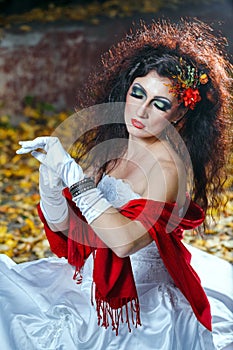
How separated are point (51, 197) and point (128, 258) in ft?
0.86

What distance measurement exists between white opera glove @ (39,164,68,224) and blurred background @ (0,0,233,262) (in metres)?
0.65

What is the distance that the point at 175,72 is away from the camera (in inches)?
67.2

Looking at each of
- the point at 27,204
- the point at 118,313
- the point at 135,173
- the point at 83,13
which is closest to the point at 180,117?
the point at 135,173

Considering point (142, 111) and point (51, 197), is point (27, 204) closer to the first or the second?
point (51, 197)

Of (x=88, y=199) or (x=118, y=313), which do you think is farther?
(x=118, y=313)

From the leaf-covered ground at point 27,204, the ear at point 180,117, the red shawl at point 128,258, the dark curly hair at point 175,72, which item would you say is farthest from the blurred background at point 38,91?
the red shawl at point 128,258

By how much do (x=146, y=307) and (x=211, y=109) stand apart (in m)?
0.59

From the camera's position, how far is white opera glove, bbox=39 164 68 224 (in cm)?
173

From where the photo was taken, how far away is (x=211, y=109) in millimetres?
1782

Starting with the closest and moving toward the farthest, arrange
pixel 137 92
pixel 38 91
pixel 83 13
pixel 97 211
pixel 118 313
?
pixel 97 211 < pixel 137 92 < pixel 118 313 < pixel 38 91 < pixel 83 13

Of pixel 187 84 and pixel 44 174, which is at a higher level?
pixel 187 84

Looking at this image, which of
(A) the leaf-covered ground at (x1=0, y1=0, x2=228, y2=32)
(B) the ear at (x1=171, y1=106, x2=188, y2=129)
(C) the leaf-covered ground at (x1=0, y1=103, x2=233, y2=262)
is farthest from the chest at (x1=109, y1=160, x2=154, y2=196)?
(A) the leaf-covered ground at (x1=0, y1=0, x2=228, y2=32)

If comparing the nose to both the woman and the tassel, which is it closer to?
the woman

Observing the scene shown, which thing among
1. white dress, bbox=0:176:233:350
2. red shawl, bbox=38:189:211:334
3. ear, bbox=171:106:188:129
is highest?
ear, bbox=171:106:188:129
